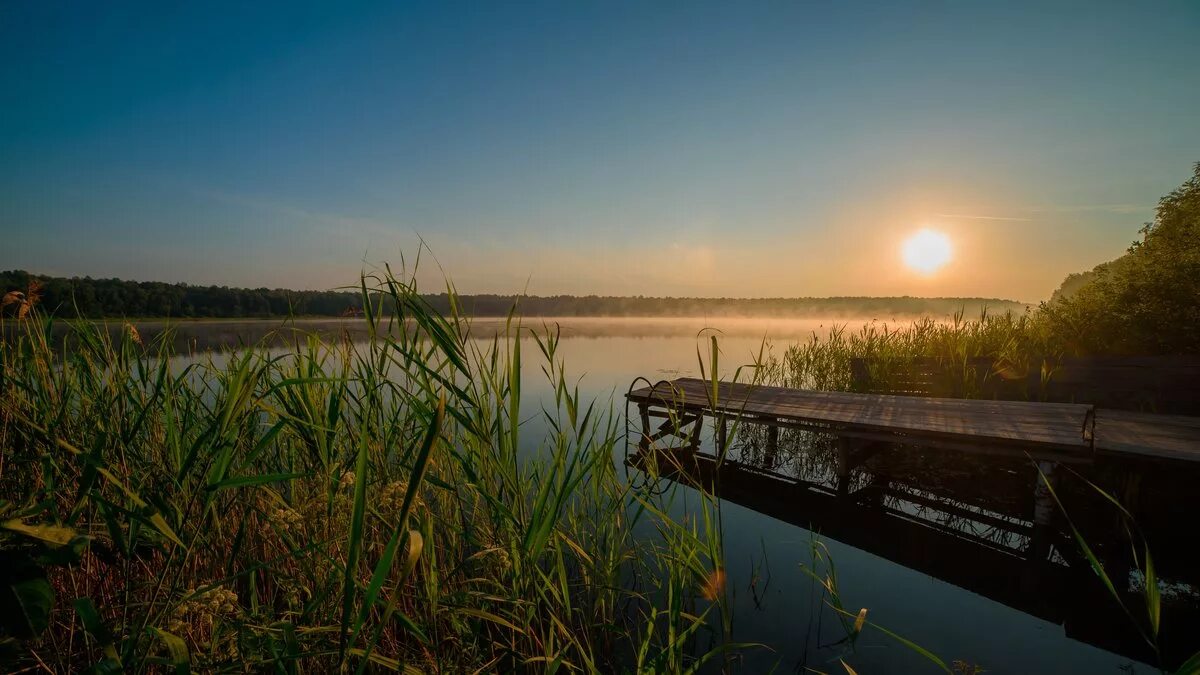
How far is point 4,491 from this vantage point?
2.93 m

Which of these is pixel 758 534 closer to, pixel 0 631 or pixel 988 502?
pixel 988 502

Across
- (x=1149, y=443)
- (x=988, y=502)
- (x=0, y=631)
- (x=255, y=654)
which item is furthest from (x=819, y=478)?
(x=0, y=631)

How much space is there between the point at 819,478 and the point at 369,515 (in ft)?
20.9

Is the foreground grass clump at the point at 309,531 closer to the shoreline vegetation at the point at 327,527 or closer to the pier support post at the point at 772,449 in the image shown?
the shoreline vegetation at the point at 327,527

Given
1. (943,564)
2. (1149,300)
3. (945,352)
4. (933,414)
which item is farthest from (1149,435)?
(945,352)

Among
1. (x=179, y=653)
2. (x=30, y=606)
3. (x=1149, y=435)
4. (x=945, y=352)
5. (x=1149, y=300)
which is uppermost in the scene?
(x=1149, y=300)

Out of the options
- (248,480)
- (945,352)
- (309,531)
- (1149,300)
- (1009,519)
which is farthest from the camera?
(945,352)

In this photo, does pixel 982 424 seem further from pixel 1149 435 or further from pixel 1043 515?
pixel 1149 435

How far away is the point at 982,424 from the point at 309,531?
6.54 meters

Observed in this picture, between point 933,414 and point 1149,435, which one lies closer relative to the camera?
point 1149,435

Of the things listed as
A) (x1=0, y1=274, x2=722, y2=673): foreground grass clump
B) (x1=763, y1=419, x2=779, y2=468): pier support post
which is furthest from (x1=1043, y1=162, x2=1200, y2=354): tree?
(x1=0, y1=274, x2=722, y2=673): foreground grass clump

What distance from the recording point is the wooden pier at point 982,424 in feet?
15.1

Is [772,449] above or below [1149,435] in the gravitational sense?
below

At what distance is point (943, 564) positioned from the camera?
14.9ft
